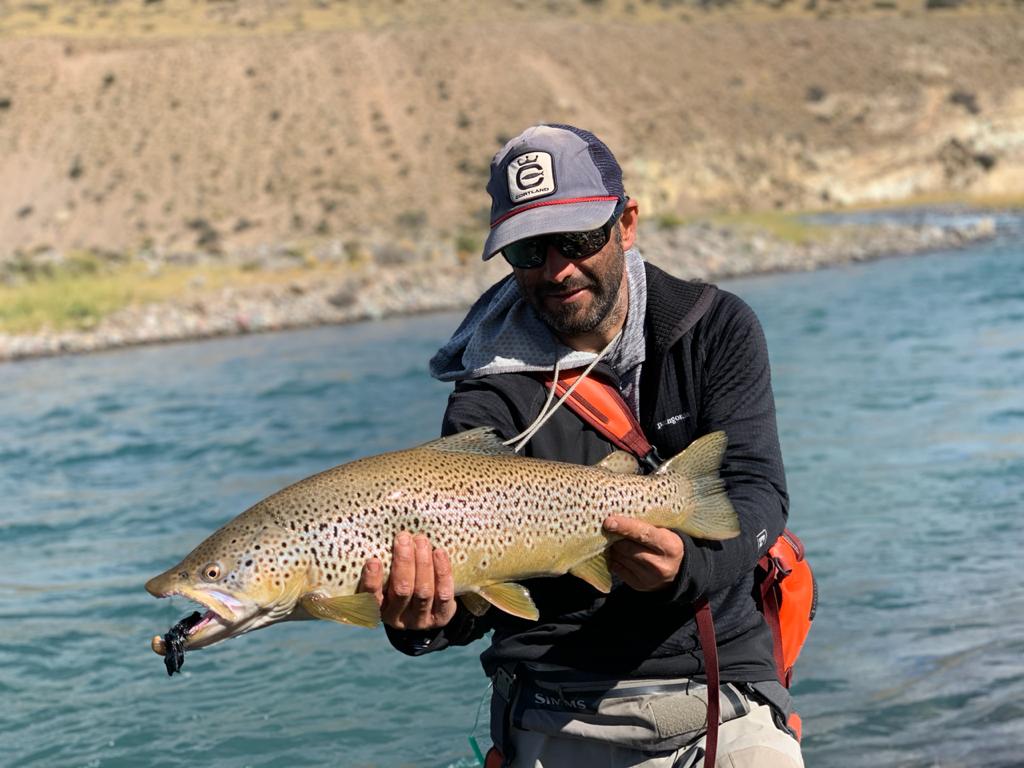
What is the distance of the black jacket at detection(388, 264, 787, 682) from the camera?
304cm

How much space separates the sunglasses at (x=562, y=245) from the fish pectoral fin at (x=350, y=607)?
0.86m

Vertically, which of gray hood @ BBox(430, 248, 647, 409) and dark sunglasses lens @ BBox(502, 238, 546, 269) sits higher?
dark sunglasses lens @ BBox(502, 238, 546, 269)

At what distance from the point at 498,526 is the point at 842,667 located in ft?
15.8

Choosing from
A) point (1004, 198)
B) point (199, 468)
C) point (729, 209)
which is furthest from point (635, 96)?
point (199, 468)

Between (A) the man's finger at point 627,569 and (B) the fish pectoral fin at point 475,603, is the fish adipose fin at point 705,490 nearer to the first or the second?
(A) the man's finger at point 627,569

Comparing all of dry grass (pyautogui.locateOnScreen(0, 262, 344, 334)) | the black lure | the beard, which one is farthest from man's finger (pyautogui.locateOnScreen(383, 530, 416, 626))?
dry grass (pyautogui.locateOnScreen(0, 262, 344, 334))

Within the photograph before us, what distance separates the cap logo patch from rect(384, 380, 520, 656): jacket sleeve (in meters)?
0.47

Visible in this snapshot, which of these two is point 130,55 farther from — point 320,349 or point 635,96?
point 320,349

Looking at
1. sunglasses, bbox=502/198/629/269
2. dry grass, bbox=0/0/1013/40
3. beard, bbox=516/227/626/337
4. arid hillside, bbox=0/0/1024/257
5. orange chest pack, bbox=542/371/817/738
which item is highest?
dry grass, bbox=0/0/1013/40

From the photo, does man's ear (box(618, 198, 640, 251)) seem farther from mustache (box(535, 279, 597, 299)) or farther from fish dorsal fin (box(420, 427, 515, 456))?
fish dorsal fin (box(420, 427, 515, 456))

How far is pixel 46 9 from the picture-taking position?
8650 centimetres

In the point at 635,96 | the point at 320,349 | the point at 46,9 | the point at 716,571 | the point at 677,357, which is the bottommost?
the point at 320,349

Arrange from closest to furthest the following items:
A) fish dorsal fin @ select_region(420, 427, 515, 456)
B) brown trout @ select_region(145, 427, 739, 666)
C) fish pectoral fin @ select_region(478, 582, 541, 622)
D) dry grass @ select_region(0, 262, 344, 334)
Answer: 1. brown trout @ select_region(145, 427, 739, 666)
2. fish pectoral fin @ select_region(478, 582, 541, 622)
3. fish dorsal fin @ select_region(420, 427, 515, 456)
4. dry grass @ select_region(0, 262, 344, 334)

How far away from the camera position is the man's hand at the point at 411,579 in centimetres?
272
